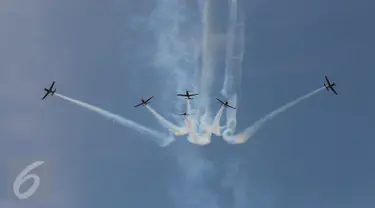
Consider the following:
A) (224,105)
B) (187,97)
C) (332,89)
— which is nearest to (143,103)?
(187,97)

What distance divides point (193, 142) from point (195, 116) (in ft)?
13.2

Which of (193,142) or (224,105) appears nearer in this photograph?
(224,105)

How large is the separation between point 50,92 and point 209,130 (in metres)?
21.9

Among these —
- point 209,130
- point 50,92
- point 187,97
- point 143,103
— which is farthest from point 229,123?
point 50,92

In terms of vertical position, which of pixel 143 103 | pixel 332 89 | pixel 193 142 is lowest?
pixel 193 142

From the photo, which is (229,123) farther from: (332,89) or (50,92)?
(50,92)

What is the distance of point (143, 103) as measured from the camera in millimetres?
50969

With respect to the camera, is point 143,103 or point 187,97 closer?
point 187,97

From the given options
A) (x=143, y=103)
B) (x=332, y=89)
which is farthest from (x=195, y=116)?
(x=332, y=89)

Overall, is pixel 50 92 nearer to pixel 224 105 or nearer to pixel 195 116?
pixel 195 116

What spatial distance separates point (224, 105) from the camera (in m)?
46.9

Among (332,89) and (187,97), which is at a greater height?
(332,89)

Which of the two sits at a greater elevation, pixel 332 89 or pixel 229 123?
pixel 332 89

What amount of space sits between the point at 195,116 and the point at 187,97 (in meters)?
3.37
